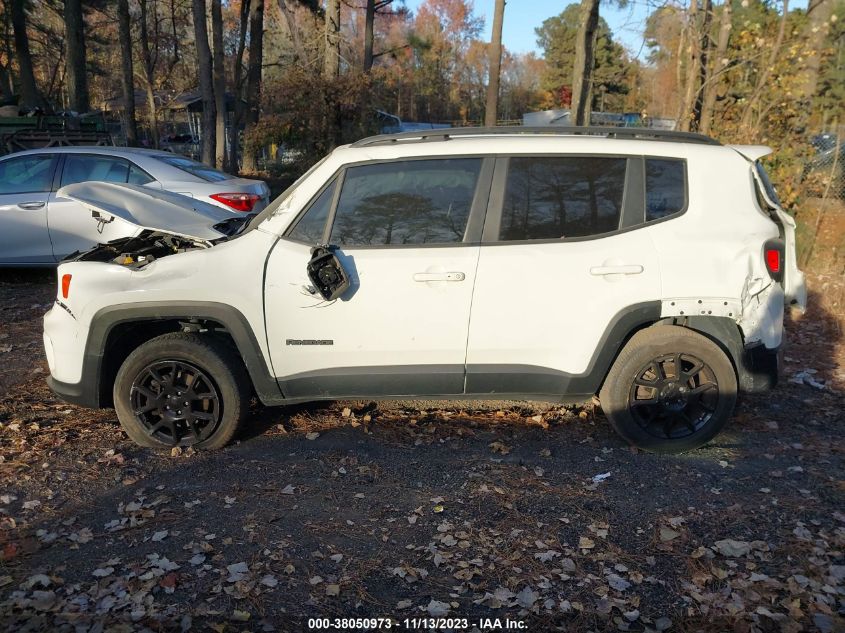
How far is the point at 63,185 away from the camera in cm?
863

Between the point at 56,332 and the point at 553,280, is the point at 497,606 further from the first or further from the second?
the point at 56,332

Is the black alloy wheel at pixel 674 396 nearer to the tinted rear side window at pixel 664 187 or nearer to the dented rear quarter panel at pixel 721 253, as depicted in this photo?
the dented rear quarter panel at pixel 721 253

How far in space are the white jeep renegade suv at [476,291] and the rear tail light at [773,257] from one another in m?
0.01

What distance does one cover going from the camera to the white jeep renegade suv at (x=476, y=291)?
417 cm

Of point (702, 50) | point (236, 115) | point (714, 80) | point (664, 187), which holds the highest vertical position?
point (236, 115)

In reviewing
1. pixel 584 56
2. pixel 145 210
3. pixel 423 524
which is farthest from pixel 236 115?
pixel 423 524

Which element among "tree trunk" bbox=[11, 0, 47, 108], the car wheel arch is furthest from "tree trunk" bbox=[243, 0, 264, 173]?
the car wheel arch

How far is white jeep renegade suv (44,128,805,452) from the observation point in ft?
13.7

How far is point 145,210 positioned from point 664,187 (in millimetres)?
3461

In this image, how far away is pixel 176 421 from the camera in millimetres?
4426

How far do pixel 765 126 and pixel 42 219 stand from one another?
32.9ft

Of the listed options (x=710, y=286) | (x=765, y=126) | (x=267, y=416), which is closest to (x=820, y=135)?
(x=765, y=126)

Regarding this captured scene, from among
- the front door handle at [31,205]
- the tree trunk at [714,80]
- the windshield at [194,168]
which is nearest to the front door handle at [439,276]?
the windshield at [194,168]

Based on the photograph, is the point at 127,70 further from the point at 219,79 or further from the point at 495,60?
the point at 495,60
